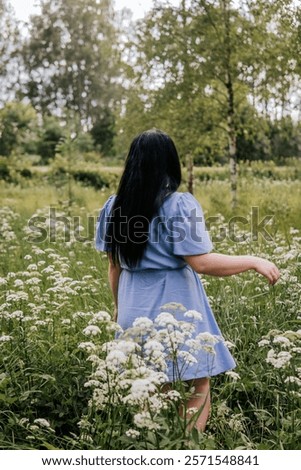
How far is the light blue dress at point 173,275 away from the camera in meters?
3.00

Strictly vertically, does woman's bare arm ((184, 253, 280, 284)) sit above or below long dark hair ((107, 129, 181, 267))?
below

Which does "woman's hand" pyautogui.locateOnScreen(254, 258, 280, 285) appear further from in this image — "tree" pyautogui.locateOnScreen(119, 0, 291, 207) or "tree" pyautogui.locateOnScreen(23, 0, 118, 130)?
"tree" pyautogui.locateOnScreen(23, 0, 118, 130)

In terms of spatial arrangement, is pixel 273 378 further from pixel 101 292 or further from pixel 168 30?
pixel 168 30

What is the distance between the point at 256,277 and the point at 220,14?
26.3ft

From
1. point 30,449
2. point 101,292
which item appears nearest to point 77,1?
point 101,292

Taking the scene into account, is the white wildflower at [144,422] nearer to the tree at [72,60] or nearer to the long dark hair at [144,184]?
the long dark hair at [144,184]

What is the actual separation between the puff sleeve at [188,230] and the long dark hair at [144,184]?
4.3 inches

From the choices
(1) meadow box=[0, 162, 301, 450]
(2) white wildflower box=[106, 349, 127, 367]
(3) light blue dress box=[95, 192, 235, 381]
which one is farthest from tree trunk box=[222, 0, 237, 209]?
(2) white wildflower box=[106, 349, 127, 367]

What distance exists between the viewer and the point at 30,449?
310 cm

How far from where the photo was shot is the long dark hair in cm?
306

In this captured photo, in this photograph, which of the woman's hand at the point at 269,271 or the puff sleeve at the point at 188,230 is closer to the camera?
the woman's hand at the point at 269,271

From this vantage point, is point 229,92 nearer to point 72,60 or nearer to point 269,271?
point 269,271

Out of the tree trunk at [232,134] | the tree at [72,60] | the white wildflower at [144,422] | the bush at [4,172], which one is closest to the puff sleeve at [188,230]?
the white wildflower at [144,422]

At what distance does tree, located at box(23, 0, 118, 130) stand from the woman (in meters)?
31.0
